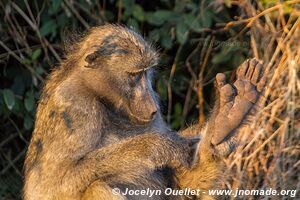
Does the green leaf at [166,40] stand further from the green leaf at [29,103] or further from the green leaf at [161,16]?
the green leaf at [29,103]

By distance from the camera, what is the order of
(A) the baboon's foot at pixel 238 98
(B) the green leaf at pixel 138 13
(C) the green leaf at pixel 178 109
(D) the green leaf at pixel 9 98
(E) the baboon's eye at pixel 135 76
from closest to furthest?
→ 1. (A) the baboon's foot at pixel 238 98
2. (E) the baboon's eye at pixel 135 76
3. (D) the green leaf at pixel 9 98
4. (B) the green leaf at pixel 138 13
5. (C) the green leaf at pixel 178 109

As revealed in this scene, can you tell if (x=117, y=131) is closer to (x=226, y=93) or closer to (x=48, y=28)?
(x=226, y=93)

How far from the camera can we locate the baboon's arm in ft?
13.0

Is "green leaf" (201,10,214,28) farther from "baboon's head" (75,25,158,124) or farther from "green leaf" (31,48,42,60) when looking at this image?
"baboon's head" (75,25,158,124)

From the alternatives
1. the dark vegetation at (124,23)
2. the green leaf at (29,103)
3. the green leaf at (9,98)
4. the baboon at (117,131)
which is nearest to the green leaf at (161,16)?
the dark vegetation at (124,23)

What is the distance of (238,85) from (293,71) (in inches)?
14.0

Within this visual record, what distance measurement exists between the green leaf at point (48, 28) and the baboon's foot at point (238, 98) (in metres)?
2.47

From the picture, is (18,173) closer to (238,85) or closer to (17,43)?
(17,43)

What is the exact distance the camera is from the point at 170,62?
22.0ft

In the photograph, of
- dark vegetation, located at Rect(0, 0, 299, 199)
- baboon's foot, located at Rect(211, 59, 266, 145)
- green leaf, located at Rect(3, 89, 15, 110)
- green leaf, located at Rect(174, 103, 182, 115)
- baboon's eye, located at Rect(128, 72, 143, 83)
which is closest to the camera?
baboon's foot, located at Rect(211, 59, 266, 145)

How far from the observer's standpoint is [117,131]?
165 inches

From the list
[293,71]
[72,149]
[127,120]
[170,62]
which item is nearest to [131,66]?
[127,120]

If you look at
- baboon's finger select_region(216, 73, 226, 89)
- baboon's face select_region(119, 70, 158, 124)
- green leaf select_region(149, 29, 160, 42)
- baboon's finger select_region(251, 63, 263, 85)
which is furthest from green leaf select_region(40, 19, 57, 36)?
baboon's finger select_region(251, 63, 263, 85)

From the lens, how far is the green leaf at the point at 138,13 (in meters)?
6.16
